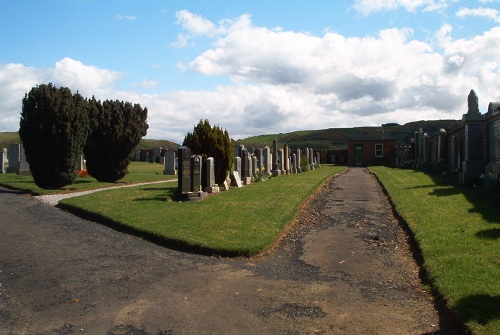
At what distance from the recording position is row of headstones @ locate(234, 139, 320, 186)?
22.3 m

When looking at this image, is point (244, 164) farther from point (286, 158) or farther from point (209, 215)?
point (209, 215)

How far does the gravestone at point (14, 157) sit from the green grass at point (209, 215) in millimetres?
14857

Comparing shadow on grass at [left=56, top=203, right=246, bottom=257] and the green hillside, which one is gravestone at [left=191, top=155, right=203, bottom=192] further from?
the green hillside

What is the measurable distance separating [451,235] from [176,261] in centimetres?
517

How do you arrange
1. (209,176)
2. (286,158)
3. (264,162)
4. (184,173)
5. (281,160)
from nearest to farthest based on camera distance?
1. (184,173)
2. (209,176)
3. (264,162)
4. (281,160)
5. (286,158)

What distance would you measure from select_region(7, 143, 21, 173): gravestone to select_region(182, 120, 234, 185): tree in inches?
589

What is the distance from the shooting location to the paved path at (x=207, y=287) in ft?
17.8

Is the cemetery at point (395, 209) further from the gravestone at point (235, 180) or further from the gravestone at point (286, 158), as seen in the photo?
the gravestone at point (286, 158)

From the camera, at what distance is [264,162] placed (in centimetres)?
2781

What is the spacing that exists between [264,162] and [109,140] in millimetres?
9052

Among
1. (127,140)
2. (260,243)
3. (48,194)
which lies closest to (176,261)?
(260,243)

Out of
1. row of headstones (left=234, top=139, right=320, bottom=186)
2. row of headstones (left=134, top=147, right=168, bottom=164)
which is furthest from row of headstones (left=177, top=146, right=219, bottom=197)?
row of headstones (left=134, top=147, right=168, bottom=164)

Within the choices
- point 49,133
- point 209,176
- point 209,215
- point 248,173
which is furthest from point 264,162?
point 209,215

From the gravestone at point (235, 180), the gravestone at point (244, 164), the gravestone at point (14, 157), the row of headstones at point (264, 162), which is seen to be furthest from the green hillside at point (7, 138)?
the gravestone at point (235, 180)
